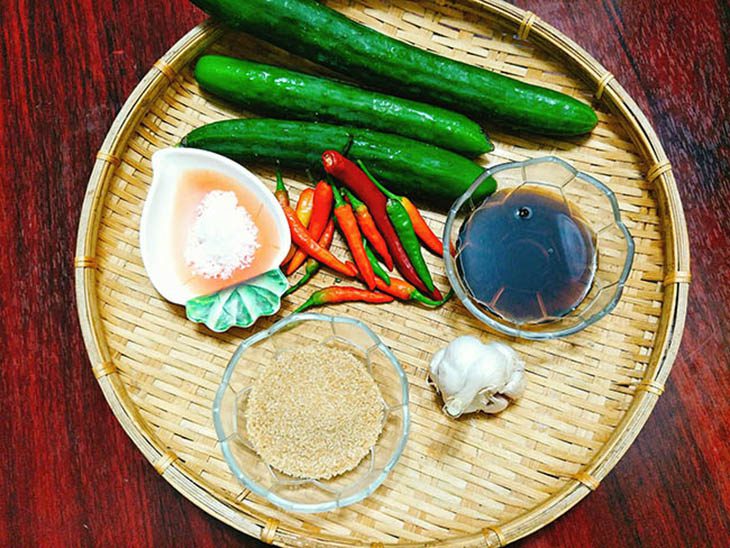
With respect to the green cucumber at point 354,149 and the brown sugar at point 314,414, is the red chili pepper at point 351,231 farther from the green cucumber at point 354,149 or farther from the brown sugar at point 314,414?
the brown sugar at point 314,414

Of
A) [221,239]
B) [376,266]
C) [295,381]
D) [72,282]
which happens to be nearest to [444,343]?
[376,266]

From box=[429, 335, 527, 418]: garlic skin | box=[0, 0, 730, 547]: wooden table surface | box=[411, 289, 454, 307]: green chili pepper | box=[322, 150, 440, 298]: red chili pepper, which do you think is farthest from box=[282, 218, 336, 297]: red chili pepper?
box=[0, 0, 730, 547]: wooden table surface

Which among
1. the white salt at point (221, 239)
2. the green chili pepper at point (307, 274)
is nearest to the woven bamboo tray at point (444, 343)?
the green chili pepper at point (307, 274)

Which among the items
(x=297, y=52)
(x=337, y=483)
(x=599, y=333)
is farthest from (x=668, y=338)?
(x=297, y=52)

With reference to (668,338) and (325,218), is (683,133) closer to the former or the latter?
(668,338)

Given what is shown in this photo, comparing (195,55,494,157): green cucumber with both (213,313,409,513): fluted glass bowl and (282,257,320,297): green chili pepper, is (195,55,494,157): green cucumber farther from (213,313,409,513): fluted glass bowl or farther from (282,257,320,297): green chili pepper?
(213,313,409,513): fluted glass bowl

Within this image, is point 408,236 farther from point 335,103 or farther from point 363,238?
point 335,103

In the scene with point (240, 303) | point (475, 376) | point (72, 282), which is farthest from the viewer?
point (72, 282)
